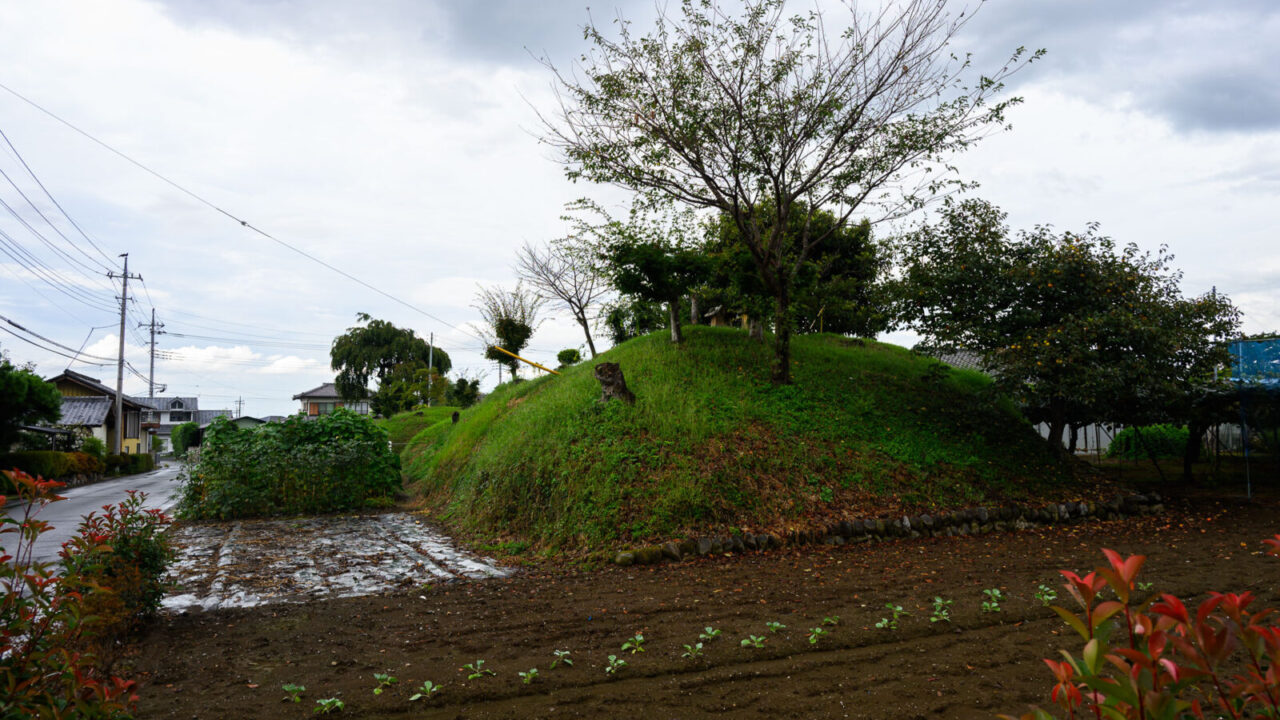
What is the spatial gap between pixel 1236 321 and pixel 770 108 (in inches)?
339

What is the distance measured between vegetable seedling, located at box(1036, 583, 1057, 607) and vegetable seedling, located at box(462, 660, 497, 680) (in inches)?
173

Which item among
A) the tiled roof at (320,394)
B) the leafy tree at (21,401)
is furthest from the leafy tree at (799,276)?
the tiled roof at (320,394)

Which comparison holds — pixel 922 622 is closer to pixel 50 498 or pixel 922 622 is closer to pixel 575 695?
pixel 575 695

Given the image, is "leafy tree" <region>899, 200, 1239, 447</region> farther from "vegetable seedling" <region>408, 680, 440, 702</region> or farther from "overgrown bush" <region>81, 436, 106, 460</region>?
"overgrown bush" <region>81, 436, 106, 460</region>

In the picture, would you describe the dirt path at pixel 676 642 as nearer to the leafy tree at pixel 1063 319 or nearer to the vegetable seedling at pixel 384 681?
the vegetable seedling at pixel 384 681

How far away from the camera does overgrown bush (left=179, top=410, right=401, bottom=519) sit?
1226 cm

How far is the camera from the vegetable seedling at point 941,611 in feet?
16.9

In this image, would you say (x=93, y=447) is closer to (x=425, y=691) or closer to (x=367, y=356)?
(x=367, y=356)

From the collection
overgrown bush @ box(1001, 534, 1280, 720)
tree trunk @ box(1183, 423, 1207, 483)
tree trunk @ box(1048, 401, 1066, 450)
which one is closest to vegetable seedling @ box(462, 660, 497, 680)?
overgrown bush @ box(1001, 534, 1280, 720)

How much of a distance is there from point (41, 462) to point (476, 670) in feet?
82.5

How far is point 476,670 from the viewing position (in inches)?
172

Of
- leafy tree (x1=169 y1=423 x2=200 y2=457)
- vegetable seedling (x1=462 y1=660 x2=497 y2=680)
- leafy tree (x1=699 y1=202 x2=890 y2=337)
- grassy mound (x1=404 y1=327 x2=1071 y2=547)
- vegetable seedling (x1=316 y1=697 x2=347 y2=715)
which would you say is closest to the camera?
vegetable seedling (x1=316 y1=697 x2=347 y2=715)

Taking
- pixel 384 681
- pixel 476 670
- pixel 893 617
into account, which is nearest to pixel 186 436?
pixel 384 681

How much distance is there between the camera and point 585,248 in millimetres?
23281
